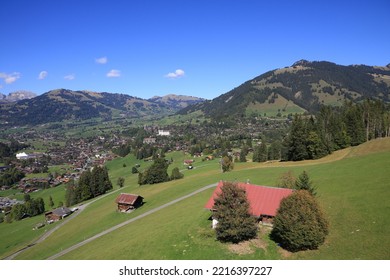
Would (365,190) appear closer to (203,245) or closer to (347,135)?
(203,245)

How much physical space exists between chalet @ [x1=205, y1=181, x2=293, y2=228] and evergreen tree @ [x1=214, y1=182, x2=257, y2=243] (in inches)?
84.2

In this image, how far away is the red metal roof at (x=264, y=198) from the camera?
126 ft

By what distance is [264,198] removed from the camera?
4009 cm

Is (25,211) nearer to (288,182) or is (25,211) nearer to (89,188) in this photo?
(89,188)

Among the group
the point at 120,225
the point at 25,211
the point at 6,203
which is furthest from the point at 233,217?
the point at 6,203

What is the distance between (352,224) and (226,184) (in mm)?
14274

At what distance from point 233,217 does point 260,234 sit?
4593 mm

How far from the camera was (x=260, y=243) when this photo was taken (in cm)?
3359

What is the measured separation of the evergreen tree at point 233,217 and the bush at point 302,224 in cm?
360

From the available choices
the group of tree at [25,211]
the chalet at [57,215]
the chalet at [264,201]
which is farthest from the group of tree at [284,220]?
the group of tree at [25,211]

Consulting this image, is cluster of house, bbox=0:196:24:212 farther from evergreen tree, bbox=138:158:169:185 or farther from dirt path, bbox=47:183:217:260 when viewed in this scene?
dirt path, bbox=47:183:217:260

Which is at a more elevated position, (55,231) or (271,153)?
(271,153)

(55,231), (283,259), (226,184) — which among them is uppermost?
(226,184)
